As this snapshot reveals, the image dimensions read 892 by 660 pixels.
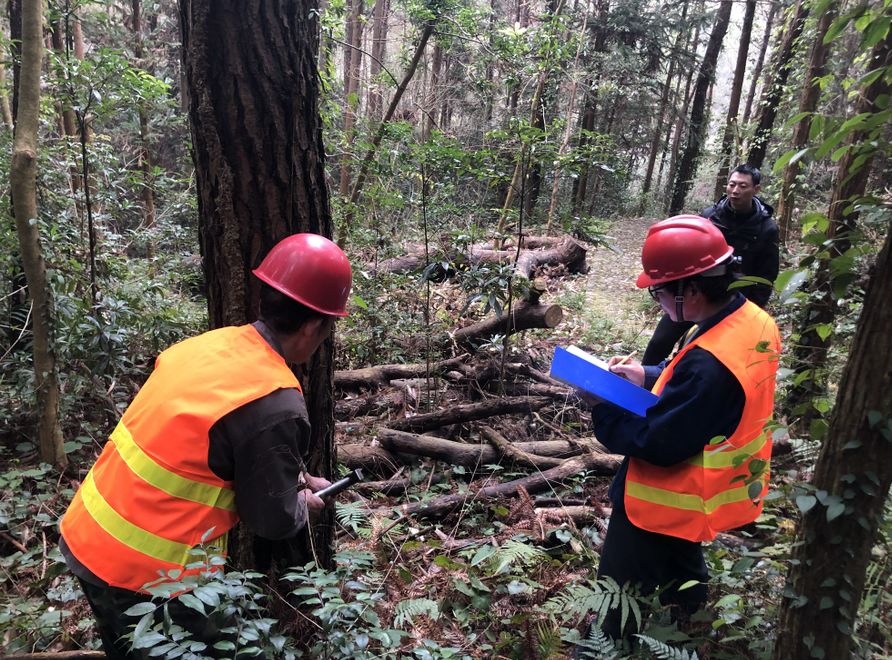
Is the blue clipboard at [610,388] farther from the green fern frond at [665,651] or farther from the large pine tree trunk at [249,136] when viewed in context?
the large pine tree trunk at [249,136]

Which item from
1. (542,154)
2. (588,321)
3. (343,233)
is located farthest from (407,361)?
(588,321)

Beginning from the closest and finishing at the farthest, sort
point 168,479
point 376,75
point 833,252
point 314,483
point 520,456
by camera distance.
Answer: point 168,479 → point 314,483 → point 833,252 → point 520,456 → point 376,75

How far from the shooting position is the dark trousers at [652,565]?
2.21 m

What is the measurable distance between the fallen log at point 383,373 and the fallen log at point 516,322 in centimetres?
30

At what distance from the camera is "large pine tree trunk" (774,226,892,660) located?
124cm

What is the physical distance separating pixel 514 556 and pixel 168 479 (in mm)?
1886

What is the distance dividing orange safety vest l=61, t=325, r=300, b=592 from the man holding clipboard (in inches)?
55.8

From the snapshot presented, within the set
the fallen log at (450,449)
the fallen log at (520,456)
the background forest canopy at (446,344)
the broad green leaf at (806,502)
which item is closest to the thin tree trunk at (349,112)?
the background forest canopy at (446,344)

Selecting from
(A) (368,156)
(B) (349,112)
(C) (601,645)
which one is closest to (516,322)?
(A) (368,156)

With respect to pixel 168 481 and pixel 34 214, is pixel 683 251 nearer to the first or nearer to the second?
pixel 168 481

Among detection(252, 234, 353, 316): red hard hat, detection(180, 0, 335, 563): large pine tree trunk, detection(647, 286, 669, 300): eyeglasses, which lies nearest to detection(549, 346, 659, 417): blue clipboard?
detection(647, 286, 669, 300): eyeglasses

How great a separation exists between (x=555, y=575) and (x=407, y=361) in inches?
153

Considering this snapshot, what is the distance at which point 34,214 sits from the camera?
3682 mm

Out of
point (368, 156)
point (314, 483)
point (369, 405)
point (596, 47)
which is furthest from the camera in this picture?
point (596, 47)
